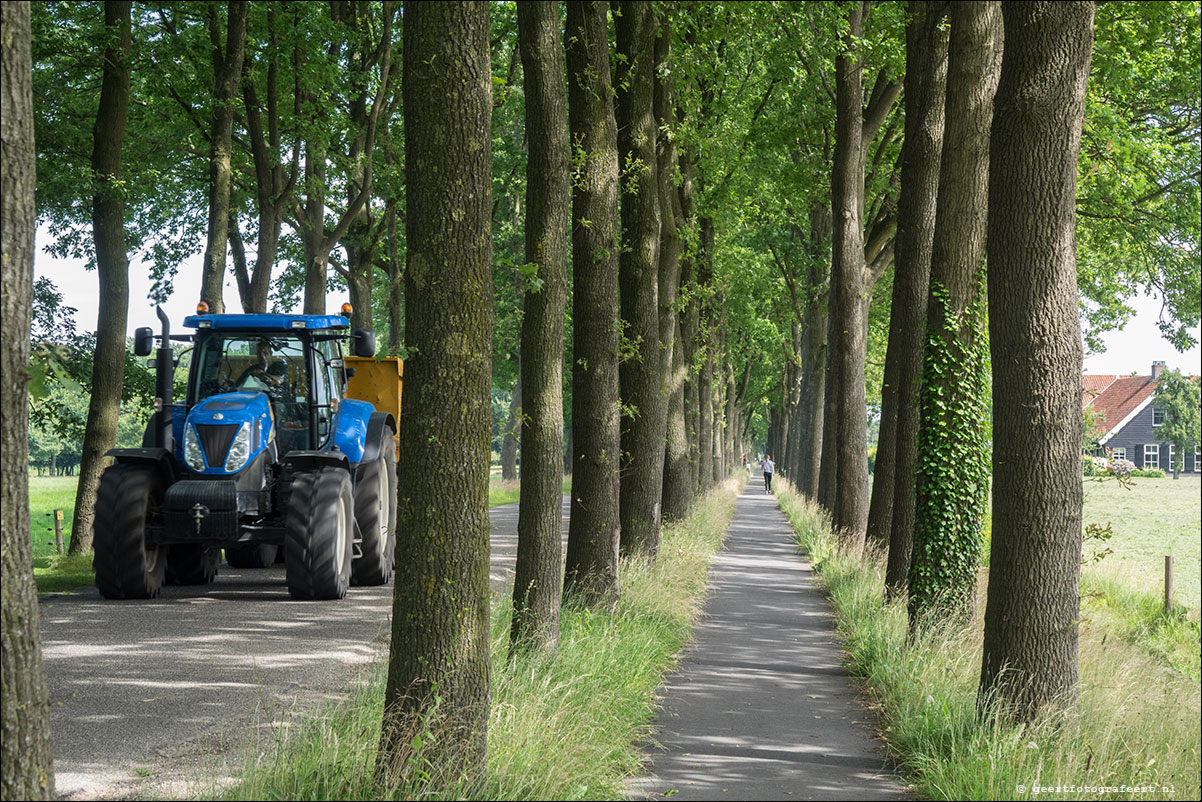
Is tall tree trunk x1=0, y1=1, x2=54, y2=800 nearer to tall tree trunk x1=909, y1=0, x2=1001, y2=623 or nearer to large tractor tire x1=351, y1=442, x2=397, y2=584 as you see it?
tall tree trunk x1=909, y1=0, x2=1001, y2=623

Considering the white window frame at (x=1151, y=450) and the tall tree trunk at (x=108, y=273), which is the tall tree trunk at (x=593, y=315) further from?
the white window frame at (x=1151, y=450)

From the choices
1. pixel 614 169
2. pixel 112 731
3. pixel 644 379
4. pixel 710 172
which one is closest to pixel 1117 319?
pixel 710 172

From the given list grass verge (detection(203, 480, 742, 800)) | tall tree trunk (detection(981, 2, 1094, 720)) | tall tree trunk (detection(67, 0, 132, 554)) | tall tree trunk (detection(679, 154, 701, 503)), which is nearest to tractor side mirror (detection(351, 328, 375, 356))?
grass verge (detection(203, 480, 742, 800))

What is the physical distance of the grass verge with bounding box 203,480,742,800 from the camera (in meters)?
5.27

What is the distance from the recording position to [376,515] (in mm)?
14328

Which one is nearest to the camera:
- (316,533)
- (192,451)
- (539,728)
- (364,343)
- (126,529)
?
(539,728)

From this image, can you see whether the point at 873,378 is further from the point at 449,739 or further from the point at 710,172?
the point at 449,739

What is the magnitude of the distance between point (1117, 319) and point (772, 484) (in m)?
30.1

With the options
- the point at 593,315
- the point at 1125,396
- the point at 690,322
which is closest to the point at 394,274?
the point at 690,322

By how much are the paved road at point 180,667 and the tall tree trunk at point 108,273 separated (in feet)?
10.3

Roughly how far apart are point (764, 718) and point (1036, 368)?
3.22 metres

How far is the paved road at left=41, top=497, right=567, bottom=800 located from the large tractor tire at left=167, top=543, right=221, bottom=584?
195 millimetres

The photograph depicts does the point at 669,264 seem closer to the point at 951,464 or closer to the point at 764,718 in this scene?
the point at 951,464

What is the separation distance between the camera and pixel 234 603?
→ 13.2 metres
